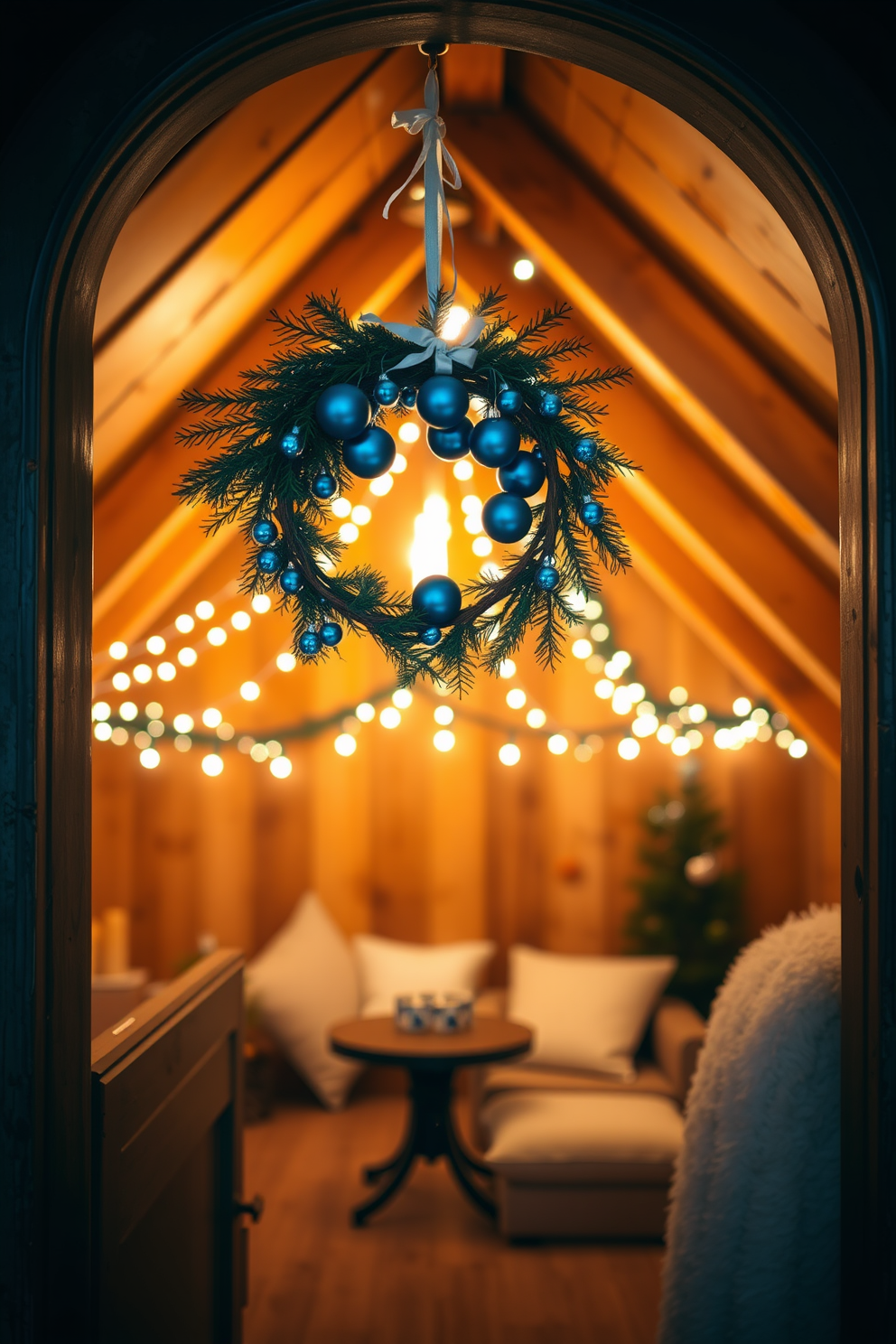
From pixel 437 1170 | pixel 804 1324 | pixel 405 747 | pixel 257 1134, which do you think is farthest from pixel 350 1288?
pixel 405 747

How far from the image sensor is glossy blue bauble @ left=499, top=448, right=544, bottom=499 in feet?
4.51

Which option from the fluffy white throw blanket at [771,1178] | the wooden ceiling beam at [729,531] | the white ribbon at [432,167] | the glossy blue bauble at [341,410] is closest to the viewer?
the glossy blue bauble at [341,410]

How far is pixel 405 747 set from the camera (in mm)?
5160

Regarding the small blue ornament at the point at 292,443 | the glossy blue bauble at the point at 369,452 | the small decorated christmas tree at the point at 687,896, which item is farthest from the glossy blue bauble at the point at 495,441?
the small decorated christmas tree at the point at 687,896

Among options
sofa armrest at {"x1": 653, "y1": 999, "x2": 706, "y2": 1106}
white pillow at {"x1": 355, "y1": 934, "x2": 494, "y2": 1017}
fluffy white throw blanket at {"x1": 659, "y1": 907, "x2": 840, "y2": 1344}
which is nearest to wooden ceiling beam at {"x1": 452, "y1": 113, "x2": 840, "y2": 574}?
fluffy white throw blanket at {"x1": 659, "y1": 907, "x2": 840, "y2": 1344}

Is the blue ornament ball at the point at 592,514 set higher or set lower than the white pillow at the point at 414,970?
higher

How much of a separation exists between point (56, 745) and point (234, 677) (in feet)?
13.0

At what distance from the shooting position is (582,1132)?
3.49 meters

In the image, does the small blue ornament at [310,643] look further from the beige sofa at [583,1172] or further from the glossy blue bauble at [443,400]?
the beige sofa at [583,1172]

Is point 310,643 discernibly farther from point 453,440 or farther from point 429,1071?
point 429,1071

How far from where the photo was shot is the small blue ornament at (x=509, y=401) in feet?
4.47

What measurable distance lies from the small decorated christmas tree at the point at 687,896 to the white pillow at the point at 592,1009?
0.26 metres

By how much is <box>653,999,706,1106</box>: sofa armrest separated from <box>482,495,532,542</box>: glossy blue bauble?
109 inches

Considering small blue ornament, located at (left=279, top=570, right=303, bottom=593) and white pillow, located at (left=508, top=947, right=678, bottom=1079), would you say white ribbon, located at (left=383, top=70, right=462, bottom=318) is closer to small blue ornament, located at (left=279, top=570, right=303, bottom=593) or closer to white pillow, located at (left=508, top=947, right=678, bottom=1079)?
small blue ornament, located at (left=279, top=570, right=303, bottom=593)
